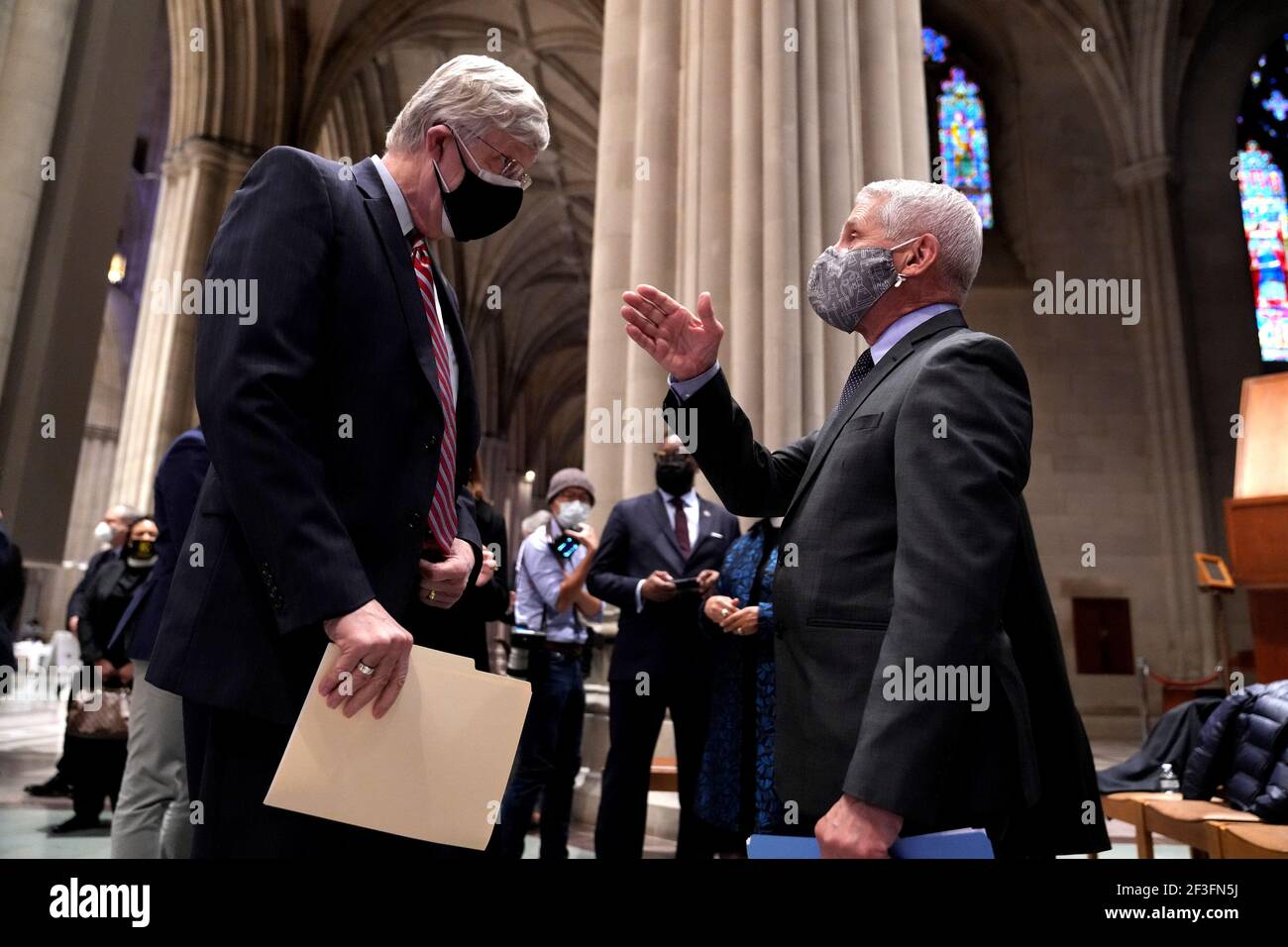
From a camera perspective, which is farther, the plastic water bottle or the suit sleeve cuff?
the plastic water bottle

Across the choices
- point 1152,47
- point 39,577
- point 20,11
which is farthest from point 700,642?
point 39,577

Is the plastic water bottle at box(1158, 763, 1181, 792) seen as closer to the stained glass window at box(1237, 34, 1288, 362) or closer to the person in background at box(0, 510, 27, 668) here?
the person in background at box(0, 510, 27, 668)

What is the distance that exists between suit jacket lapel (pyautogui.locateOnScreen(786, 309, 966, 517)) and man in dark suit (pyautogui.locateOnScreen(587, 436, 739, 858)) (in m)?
2.17

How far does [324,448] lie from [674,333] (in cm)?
69

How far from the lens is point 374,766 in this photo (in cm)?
128

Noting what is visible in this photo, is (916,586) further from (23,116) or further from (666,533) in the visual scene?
(23,116)

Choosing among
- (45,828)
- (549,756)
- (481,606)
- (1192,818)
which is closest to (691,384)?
(481,606)

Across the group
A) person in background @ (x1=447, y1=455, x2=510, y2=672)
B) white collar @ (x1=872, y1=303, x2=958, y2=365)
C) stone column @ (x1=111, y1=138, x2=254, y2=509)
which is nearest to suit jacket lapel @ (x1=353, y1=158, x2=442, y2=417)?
person in background @ (x1=447, y1=455, x2=510, y2=672)

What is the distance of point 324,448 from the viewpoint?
55.9 inches

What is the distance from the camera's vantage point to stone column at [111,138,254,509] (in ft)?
46.2

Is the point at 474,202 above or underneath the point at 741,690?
above

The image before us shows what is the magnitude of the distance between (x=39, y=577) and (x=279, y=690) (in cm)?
2433

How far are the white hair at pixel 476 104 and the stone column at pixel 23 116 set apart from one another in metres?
2.92

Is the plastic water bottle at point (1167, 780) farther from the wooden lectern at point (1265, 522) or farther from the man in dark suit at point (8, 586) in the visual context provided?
the man in dark suit at point (8, 586)
